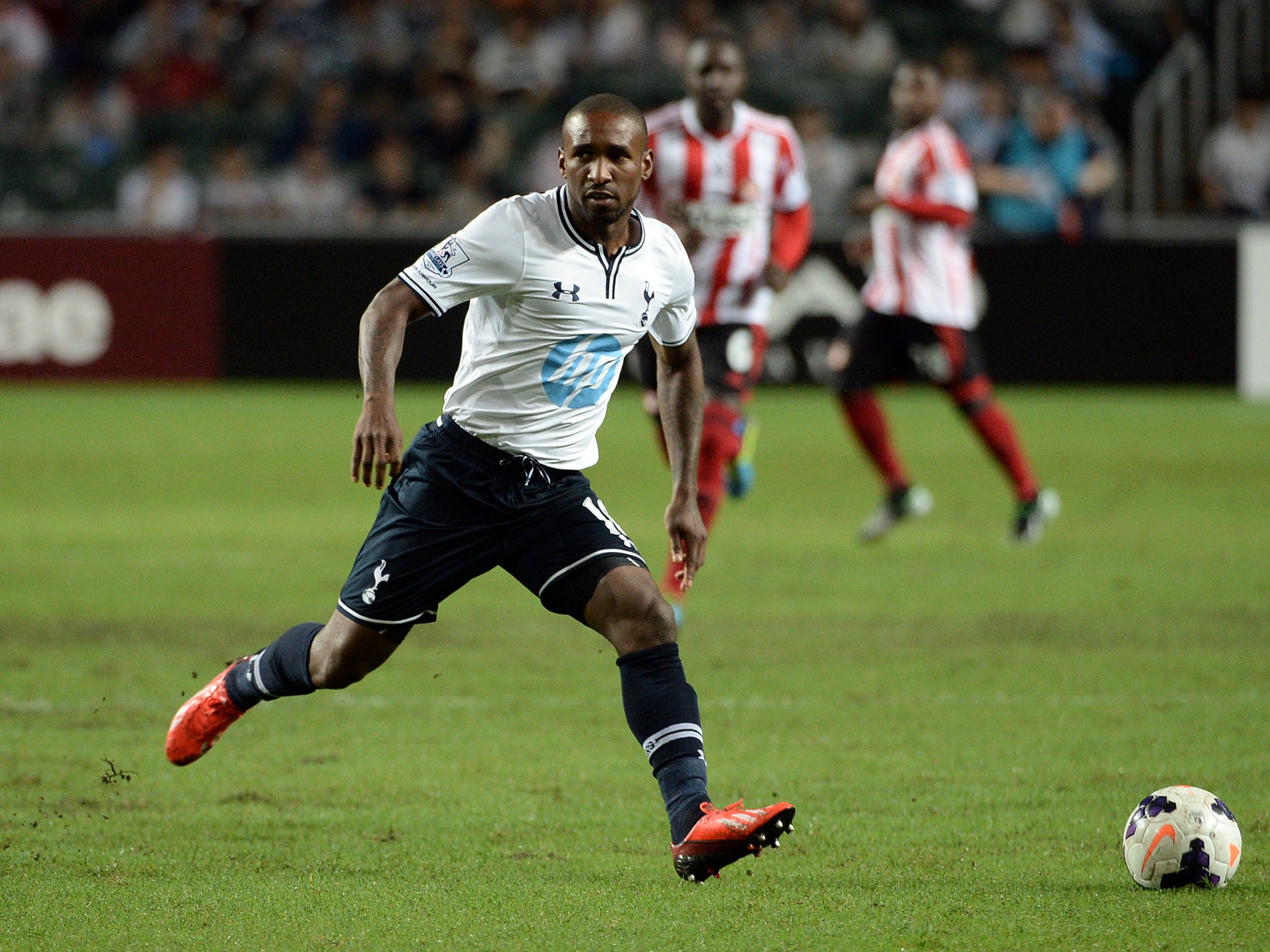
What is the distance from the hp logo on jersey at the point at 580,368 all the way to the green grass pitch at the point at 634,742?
109 cm

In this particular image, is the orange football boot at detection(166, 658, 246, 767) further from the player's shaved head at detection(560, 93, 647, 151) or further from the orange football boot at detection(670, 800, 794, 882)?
the player's shaved head at detection(560, 93, 647, 151)

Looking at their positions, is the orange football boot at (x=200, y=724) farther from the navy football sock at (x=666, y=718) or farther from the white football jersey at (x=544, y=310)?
the navy football sock at (x=666, y=718)

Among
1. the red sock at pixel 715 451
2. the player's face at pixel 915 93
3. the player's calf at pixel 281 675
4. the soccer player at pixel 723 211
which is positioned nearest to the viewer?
the player's calf at pixel 281 675

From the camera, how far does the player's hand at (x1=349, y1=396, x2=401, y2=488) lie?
409 centimetres

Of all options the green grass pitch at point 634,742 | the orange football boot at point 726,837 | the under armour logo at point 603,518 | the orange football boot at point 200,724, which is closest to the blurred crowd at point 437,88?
the green grass pitch at point 634,742

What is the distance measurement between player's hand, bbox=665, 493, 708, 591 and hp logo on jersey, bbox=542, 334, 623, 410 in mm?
342

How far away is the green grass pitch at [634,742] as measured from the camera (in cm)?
395

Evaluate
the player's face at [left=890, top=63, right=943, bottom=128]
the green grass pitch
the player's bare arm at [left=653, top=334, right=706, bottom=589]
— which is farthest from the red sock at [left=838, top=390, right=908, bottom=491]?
the player's bare arm at [left=653, top=334, right=706, bottom=589]

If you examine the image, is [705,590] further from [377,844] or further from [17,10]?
[17,10]

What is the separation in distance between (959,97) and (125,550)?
11890mm

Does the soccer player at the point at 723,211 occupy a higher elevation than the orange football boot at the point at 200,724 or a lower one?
higher

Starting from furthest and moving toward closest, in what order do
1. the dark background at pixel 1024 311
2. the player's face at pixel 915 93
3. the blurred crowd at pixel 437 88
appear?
1. the blurred crowd at pixel 437 88
2. the dark background at pixel 1024 311
3. the player's face at pixel 915 93

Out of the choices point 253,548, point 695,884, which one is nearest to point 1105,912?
point 695,884

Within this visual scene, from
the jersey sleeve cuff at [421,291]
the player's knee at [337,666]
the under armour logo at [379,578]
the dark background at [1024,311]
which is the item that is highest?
Result: the jersey sleeve cuff at [421,291]
